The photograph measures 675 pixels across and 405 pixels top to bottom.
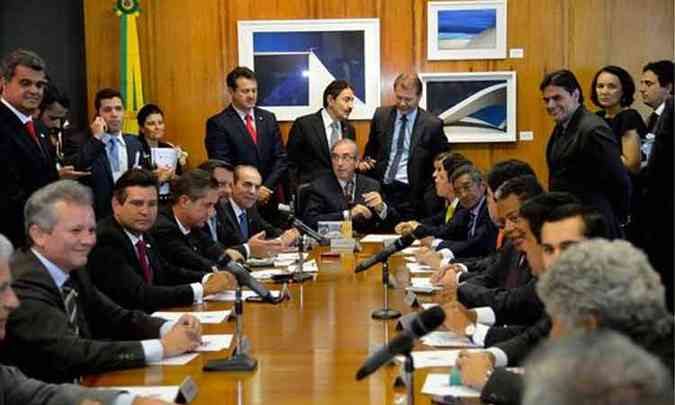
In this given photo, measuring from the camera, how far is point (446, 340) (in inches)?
120

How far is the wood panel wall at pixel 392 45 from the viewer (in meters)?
7.93

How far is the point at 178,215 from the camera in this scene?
4645 millimetres

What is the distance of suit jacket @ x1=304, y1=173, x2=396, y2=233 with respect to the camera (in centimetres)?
655

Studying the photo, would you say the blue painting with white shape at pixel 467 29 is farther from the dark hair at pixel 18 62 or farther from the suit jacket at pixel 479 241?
the dark hair at pixel 18 62

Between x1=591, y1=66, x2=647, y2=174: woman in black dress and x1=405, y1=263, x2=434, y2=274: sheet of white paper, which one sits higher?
x1=591, y1=66, x2=647, y2=174: woman in black dress

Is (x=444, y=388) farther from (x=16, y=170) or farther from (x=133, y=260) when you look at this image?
(x=16, y=170)

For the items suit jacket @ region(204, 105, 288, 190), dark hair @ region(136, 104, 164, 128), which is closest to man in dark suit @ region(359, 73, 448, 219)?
suit jacket @ region(204, 105, 288, 190)

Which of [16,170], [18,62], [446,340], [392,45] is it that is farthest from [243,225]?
[446,340]

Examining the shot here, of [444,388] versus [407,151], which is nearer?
[444,388]

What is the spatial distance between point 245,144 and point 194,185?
2414mm

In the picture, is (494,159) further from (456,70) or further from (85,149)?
(85,149)

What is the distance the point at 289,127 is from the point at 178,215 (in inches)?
137

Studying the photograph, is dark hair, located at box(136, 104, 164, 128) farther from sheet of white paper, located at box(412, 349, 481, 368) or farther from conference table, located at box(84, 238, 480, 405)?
sheet of white paper, located at box(412, 349, 481, 368)

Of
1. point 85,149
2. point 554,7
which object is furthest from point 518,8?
point 85,149
